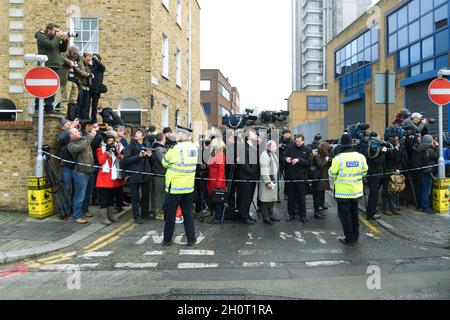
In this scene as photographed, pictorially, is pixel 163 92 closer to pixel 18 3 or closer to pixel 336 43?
pixel 18 3

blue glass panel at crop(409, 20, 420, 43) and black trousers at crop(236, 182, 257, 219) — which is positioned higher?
blue glass panel at crop(409, 20, 420, 43)

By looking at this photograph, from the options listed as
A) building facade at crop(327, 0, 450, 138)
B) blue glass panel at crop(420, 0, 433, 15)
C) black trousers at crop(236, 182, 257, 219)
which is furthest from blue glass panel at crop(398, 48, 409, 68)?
black trousers at crop(236, 182, 257, 219)

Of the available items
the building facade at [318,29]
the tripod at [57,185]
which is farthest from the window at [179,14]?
the building facade at [318,29]

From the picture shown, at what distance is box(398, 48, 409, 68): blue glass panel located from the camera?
21.3m

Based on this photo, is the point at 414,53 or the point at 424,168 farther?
the point at 414,53

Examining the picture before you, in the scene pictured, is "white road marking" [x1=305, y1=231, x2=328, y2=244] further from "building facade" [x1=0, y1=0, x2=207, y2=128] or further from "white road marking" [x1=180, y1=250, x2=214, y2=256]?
"building facade" [x1=0, y1=0, x2=207, y2=128]

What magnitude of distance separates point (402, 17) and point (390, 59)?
2.35m

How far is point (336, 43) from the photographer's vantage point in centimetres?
3338

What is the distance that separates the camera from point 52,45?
9.41 meters

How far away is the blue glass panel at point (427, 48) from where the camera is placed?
61.6 feet

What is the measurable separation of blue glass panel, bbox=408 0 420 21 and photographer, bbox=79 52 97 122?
54.6ft

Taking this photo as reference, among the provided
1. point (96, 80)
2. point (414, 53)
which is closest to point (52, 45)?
point (96, 80)

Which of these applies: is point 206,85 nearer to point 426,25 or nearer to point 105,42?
point 426,25
